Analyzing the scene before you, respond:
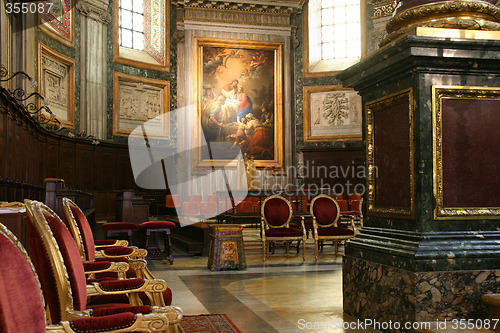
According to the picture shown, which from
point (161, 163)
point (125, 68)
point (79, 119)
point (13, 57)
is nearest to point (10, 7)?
point (13, 57)

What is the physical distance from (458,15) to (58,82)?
11581 mm

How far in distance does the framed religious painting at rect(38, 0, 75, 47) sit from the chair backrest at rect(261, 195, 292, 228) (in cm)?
760

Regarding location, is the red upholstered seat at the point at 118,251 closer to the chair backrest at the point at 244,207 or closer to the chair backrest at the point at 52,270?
the chair backrest at the point at 52,270

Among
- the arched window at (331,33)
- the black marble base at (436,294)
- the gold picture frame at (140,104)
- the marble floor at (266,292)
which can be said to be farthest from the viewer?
the arched window at (331,33)

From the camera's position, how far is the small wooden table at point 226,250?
6344 millimetres

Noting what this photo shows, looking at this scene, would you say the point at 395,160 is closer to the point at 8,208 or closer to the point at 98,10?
the point at 8,208

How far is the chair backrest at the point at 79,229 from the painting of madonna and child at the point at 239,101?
1325 centimetres

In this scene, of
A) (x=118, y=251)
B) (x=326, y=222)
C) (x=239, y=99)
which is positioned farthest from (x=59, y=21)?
(x=118, y=251)

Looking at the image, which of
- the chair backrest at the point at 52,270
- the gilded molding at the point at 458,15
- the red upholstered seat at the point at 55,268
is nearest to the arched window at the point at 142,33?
the gilded molding at the point at 458,15

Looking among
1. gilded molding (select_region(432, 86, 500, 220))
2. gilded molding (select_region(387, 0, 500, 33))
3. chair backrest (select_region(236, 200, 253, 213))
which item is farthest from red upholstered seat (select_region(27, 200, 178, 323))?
chair backrest (select_region(236, 200, 253, 213))

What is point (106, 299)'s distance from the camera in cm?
248

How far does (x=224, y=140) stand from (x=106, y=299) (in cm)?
1405

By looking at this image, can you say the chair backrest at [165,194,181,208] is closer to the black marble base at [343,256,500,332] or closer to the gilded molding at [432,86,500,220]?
the black marble base at [343,256,500,332]

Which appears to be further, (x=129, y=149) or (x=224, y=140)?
(x=224, y=140)
